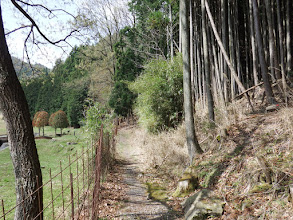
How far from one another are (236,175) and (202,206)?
0.82m

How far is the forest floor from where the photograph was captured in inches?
120

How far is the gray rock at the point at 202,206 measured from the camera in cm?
340

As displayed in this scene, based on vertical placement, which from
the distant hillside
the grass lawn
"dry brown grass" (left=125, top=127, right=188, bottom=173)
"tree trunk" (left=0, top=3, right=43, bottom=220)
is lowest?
the grass lawn

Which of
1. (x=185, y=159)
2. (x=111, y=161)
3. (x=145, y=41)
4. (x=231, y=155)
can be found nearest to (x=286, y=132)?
(x=231, y=155)

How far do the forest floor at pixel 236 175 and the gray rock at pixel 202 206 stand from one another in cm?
10

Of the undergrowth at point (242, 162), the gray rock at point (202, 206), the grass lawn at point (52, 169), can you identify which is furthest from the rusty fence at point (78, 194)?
the undergrowth at point (242, 162)

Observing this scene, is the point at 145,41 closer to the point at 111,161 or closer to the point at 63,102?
the point at 111,161

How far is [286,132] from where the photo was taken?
4043mm

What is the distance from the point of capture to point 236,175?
389 cm

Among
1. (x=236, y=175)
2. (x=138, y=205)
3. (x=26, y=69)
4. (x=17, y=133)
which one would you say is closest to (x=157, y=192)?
(x=138, y=205)

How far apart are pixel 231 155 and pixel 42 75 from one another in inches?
177

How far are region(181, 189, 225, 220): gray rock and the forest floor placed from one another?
0.34ft

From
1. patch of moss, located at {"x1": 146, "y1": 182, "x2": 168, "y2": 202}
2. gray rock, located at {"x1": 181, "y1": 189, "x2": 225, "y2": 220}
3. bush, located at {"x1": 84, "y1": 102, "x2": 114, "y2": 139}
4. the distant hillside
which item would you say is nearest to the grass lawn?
bush, located at {"x1": 84, "y1": 102, "x2": 114, "y2": 139}

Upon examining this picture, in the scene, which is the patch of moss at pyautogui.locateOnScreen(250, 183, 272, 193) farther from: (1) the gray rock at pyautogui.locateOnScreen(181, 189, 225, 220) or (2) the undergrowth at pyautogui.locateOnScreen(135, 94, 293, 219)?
(1) the gray rock at pyautogui.locateOnScreen(181, 189, 225, 220)
